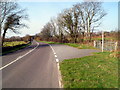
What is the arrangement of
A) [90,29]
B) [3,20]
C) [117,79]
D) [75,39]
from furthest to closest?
[75,39]
[90,29]
[3,20]
[117,79]

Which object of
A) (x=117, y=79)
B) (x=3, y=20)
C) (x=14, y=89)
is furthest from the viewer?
(x=3, y=20)

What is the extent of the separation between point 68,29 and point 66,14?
15.7ft

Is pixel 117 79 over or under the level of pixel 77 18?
under

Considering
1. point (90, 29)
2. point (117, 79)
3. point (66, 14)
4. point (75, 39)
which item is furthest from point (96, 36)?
point (117, 79)

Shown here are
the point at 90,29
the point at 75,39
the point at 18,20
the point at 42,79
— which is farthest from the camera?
the point at 75,39

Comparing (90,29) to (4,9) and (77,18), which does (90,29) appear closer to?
(77,18)

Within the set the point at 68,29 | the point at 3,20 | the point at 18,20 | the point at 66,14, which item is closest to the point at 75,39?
the point at 68,29

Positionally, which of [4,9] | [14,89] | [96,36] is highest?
[4,9]

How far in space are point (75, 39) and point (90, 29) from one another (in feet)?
19.0

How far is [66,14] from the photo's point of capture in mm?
41500

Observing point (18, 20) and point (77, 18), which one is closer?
point (18, 20)

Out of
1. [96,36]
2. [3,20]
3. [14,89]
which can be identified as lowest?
[14,89]

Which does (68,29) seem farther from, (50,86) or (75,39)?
(50,86)

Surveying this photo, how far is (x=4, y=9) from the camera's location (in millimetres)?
31156
